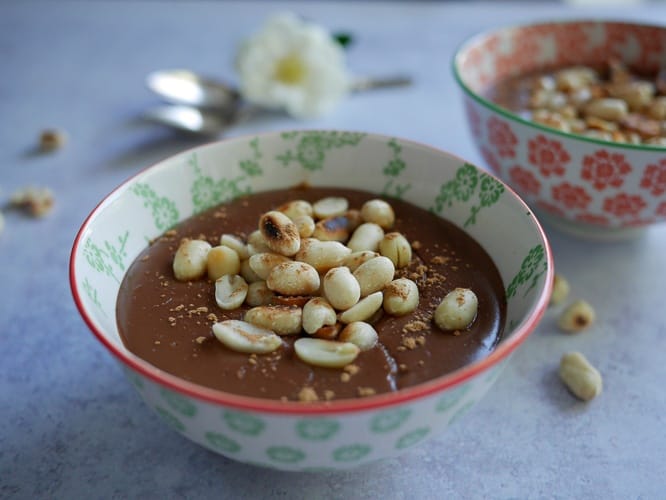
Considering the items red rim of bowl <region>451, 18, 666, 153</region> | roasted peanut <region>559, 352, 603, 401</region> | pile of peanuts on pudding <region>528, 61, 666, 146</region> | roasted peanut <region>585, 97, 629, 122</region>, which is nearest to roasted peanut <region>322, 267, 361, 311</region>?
roasted peanut <region>559, 352, 603, 401</region>

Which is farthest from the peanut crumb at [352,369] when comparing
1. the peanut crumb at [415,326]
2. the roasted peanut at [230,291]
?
the roasted peanut at [230,291]

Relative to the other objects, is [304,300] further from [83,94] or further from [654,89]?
[83,94]

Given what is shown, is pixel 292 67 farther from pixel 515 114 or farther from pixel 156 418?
pixel 156 418

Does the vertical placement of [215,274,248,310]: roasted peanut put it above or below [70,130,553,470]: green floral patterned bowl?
below

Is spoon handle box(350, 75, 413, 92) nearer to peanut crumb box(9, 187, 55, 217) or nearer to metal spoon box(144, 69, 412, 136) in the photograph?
metal spoon box(144, 69, 412, 136)

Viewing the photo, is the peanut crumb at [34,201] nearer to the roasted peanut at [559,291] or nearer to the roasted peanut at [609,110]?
the roasted peanut at [559,291]

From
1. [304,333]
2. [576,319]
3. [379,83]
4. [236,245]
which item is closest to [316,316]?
[304,333]
